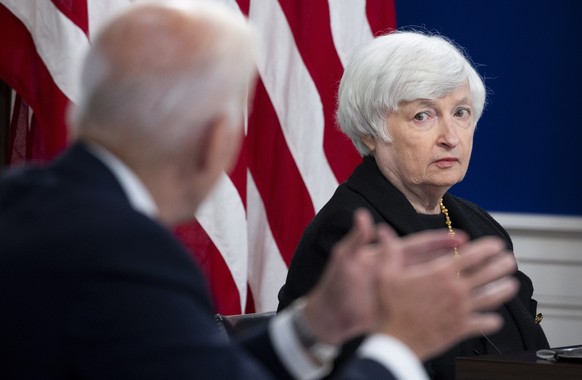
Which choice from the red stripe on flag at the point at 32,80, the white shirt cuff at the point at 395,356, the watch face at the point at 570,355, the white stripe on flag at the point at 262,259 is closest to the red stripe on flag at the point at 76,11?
the red stripe on flag at the point at 32,80

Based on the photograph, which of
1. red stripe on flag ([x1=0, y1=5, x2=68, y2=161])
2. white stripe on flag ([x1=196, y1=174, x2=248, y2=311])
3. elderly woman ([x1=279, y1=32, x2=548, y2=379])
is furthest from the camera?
white stripe on flag ([x1=196, y1=174, x2=248, y2=311])

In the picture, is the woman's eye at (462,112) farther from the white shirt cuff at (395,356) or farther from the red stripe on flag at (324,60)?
the white shirt cuff at (395,356)

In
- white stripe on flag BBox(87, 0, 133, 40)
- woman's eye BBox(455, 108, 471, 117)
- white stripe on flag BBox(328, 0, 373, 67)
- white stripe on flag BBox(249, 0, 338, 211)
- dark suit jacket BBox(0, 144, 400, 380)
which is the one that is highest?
dark suit jacket BBox(0, 144, 400, 380)

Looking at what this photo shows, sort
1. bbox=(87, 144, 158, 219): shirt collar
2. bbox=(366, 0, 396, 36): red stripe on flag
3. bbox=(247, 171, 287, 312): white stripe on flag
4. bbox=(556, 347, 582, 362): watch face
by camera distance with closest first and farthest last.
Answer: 1. bbox=(87, 144, 158, 219): shirt collar
2. bbox=(556, 347, 582, 362): watch face
3. bbox=(247, 171, 287, 312): white stripe on flag
4. bbox=(366, 0, 396, 36): red stripe on flag

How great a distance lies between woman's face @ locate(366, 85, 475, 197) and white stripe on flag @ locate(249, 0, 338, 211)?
764mm

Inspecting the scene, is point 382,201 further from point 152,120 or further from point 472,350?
point 152,120

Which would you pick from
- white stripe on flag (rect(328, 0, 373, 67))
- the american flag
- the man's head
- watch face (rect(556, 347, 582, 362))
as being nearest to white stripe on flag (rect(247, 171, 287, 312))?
the american flag

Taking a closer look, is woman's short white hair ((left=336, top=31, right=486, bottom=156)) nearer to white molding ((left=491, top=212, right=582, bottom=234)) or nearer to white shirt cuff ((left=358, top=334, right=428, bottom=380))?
white molding ((left=491, top=212, right=582, bottom=234))

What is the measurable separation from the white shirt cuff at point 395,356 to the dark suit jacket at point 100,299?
136 mm

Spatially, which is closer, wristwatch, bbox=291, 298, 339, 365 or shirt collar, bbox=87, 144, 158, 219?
shirt collar, bbox=87, 144, 158, 219

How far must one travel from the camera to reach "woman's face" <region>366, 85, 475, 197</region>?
2959 millimetres

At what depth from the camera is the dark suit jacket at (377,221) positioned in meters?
2.73

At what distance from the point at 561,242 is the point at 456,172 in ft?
3.53

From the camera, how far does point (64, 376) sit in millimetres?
1152
